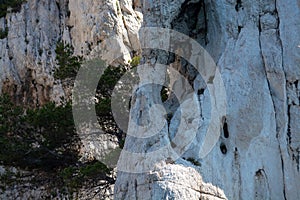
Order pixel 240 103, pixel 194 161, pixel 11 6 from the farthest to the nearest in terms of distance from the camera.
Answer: pixel 11 6
pixel 240 103
pixel 194 161

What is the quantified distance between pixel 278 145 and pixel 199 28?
8.28 ft

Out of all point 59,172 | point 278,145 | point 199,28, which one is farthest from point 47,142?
point 278,145

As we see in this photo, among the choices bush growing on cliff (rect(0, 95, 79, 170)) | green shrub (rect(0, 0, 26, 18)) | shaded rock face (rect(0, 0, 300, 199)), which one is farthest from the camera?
green shrub (rect(0, 0, 26, 18))

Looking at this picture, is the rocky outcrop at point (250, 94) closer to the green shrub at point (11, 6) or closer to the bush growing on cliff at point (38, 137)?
the bush growing on cliff at point (38, 137)

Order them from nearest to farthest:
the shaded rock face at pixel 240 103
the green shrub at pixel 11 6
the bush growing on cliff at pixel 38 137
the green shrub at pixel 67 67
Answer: the shaded rock face at pixel 240 103
the bush growing on cliff at pixel 38 137
the green shrub at pixel 67 67
the green shrub at pixel 11 6

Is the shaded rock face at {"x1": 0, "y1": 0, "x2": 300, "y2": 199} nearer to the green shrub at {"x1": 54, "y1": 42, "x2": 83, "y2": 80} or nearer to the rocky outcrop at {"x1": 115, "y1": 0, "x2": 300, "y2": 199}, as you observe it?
the rocky outcrop at {"x1": 115, "y1": 0, "x2": 300, "y2": 199}

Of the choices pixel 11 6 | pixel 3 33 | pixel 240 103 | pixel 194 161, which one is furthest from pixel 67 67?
pixel 11 6

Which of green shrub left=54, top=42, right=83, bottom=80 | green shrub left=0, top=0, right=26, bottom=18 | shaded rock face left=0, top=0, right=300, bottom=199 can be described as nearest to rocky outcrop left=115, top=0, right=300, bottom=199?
shaded rock face left=0, top=0, right=300, bottom=199

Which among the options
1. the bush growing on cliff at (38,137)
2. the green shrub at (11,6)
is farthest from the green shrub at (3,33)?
the bush growing on cliff at (38,137)

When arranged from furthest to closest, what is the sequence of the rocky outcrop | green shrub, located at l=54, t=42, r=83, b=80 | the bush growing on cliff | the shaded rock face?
green shrub, located at l=54, t=42, r=83, b=80 → the bush growing on cliff → the rocky outcrop → the shaded rock face

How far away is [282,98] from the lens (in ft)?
29.4

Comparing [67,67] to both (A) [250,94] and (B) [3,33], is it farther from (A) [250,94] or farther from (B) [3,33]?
(B) [3,33]

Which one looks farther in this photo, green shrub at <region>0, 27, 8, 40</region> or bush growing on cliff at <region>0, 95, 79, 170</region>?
green shrub at <region>0, 27, 8, 40</region>

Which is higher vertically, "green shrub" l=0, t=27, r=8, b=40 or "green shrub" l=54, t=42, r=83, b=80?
"green shrub" l=0, t=27, r=8, b=40
